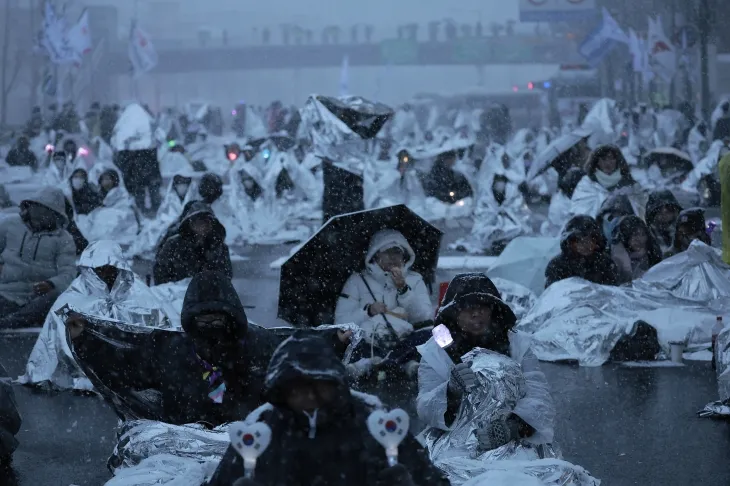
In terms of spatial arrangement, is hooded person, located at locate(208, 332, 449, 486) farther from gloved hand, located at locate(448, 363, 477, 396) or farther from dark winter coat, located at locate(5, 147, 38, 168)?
dark winter coat, located at locate(5, 147, 38, 168)

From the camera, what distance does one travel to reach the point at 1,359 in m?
9.85

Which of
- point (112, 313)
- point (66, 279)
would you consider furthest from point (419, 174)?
point (112, 313)

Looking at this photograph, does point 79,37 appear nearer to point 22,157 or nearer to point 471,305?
point 22,157

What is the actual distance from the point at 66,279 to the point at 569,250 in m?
4.30

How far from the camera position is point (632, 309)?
1011cm

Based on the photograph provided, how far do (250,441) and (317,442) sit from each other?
254 mm

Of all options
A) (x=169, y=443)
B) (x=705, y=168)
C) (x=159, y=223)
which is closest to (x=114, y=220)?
(x=159, y=223)

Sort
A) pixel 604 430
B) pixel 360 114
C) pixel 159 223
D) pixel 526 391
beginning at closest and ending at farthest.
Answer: pixel 526 391
pixel 604 430
pixel 360 114
pixel 159 223

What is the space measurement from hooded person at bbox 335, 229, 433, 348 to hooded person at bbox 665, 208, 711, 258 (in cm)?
299

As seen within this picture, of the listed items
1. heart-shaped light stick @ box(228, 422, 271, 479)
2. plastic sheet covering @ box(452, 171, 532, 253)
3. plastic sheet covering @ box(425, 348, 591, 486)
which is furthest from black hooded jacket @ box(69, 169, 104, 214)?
heart-shaped light stick @ box(228, 422, 271, 479)

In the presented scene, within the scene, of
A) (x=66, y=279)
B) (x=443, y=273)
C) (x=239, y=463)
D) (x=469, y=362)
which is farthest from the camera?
(x=443, y=273)

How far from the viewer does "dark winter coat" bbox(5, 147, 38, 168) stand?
30.3 metres

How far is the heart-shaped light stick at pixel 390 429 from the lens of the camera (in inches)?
143

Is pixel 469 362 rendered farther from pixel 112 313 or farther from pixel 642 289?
pixel 642 289
